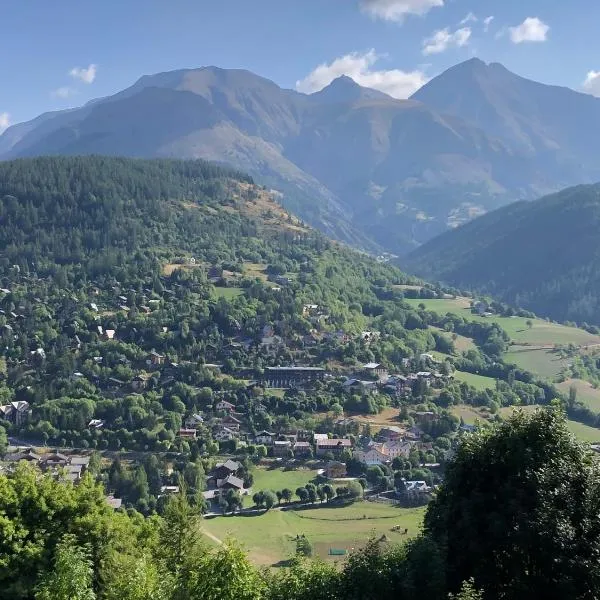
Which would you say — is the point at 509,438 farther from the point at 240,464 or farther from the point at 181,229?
the point at 181,229

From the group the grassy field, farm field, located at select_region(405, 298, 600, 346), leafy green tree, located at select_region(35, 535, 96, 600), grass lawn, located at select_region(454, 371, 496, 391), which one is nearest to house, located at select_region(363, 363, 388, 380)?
grass lawn, located at select_region(454, 371, 496, 391)

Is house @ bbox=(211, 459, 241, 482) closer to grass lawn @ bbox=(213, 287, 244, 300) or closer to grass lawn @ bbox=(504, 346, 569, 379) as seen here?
grass lawn @ bbox=(213, 287, 244, 300)

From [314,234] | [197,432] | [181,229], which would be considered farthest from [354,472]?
[314,234]

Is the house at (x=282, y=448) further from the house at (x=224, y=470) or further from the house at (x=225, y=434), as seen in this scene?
the house at (x=224, y=470)

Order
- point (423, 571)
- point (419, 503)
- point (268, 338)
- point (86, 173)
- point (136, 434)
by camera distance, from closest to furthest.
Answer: point (423, 571) → point (419, 503) → point (136, 434) → point (268, 338) → point (86, 173)

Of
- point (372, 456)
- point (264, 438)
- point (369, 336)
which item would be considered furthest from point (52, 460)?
point (369, 336)

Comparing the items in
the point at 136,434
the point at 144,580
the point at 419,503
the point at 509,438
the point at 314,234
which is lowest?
the point at 419,503
